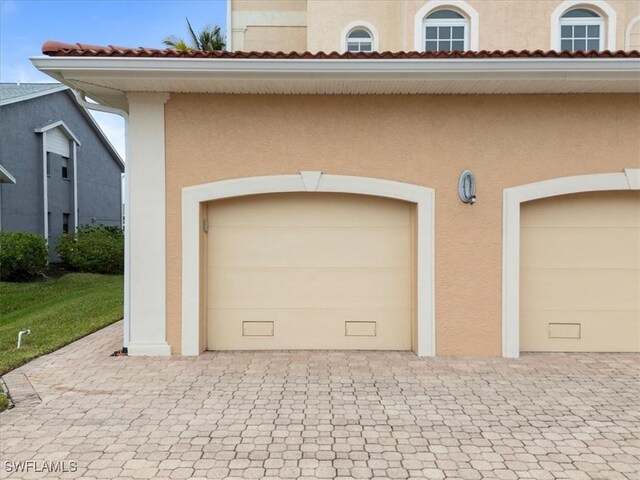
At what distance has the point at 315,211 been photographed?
6539 millimetres

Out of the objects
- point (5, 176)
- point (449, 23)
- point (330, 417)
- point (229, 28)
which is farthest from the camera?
point (5, 176)

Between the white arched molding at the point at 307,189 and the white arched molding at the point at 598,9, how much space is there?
21.1ft

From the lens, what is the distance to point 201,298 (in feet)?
20.8

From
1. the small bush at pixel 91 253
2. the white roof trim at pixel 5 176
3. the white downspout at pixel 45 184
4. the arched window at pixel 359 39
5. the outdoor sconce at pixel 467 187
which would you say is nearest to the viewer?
the outdoor sconce at pixel 467 187

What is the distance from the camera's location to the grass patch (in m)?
6.78

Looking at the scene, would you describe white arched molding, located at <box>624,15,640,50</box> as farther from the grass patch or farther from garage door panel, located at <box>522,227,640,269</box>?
the grass patch

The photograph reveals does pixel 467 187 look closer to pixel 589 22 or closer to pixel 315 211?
pixel 315 211

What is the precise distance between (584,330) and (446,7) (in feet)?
24.2

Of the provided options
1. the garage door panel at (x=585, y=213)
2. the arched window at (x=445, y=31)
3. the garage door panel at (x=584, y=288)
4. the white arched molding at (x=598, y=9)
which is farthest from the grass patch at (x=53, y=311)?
the white arched molding at (x=598, y=9)

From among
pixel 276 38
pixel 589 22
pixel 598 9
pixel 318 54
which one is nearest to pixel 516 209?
pixel 318 54

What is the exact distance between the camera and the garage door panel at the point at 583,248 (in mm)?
6453

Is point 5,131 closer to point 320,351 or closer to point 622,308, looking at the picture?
point 320,351

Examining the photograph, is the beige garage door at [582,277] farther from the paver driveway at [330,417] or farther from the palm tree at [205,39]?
the palm tree at [205,39]

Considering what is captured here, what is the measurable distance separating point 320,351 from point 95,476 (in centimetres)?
362
